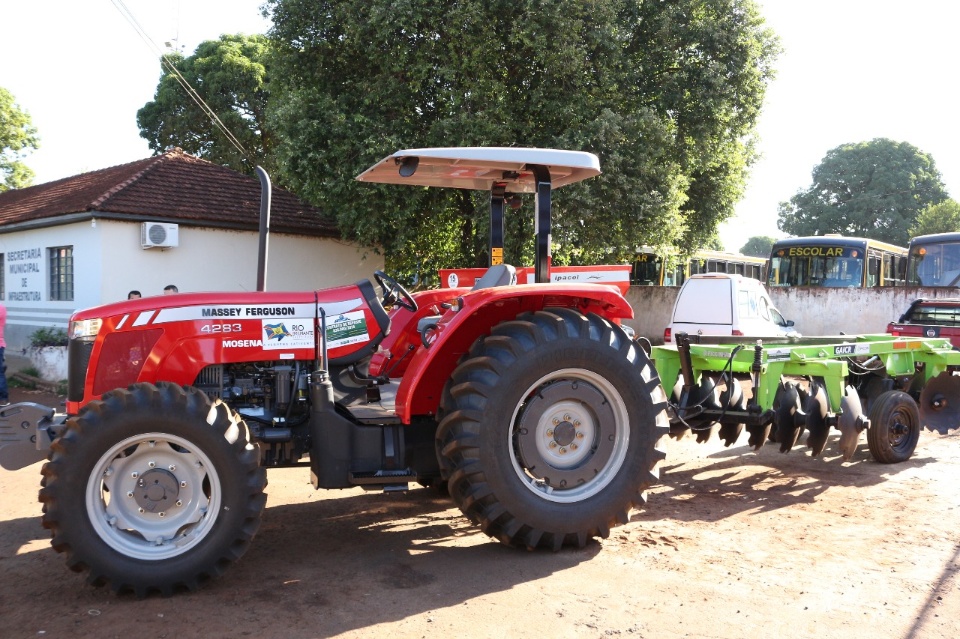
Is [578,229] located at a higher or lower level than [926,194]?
lower

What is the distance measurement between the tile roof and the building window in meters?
0.59

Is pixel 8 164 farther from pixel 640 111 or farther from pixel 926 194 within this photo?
pixel 926 194

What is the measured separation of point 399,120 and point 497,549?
405 inches

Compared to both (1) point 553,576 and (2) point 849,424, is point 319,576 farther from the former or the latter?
(2) point 849,424

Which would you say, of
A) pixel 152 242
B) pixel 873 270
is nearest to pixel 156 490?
pixel 152 242

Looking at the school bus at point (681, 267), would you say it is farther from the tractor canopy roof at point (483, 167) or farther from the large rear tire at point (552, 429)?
the large rear tire at point (552, 429)

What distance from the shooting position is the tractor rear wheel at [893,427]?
707 centimetres

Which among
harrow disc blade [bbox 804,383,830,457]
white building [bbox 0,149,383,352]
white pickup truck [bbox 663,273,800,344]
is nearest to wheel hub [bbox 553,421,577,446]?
harrow disc blade [bbox 804,383,830,457]

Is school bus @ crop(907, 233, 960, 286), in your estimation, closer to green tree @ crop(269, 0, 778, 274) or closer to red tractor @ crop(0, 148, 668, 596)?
green tree @ crop(269, 0, 778, 274)

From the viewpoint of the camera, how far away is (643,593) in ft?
13.4

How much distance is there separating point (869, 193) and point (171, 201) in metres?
48.5

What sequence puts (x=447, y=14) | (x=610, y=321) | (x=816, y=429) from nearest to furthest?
1. (x=610, y=321)
2. (x=816, y=429)
3. (x=447, y=14)

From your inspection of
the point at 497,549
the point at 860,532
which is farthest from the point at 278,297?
the point at 860,532

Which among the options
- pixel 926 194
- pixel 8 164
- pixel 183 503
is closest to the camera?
pixel 183 503
